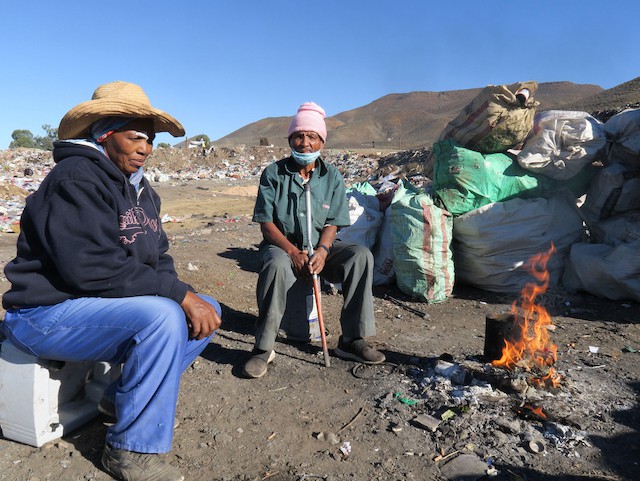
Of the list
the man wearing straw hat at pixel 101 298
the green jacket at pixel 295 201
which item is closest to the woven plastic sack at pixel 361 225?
the green jacket at pixel 295 201

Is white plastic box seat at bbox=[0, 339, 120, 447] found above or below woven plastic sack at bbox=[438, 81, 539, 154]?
below

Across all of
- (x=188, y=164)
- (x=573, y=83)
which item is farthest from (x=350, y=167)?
(x=573, y=83)

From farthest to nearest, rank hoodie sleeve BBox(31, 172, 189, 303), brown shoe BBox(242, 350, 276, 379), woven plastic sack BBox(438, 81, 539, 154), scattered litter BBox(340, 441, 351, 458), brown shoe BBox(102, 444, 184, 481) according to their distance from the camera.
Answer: woven plastic sack BBox(438, 81, 539, 154)
brown shoe BBox(242, 350, 276, 379)
scattered litter BBox(340, 441, 351, 458)
brown shoe BBox(102, 444, 184, 481)
hoodie sleeve BBox(31, 172, 189, 303)

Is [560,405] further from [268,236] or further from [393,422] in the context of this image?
[268,236]

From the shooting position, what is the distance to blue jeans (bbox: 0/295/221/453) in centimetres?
190

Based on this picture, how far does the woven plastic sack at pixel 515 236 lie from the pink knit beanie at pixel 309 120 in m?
1.69

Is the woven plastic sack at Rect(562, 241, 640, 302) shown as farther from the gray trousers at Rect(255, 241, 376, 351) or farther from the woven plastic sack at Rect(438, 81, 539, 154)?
the gray trousers at Rect(255, 241, 376, 351)

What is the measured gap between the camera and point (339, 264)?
3244mm

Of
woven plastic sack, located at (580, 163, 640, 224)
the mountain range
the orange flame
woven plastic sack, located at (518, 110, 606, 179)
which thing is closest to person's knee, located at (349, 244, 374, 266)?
the orange flame

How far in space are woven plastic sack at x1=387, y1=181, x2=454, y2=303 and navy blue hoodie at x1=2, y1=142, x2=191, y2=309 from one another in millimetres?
2564

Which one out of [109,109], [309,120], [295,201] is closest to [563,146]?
[309,120]

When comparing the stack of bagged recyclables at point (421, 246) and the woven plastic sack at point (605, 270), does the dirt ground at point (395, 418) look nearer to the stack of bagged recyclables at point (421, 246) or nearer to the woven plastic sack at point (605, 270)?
the woven plastic sack at point (605, 270)

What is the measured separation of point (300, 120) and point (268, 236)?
0.78 meters

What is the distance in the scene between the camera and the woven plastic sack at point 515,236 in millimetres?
4254
